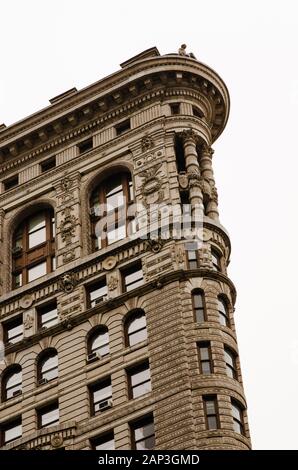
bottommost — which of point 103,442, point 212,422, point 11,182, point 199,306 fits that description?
point 212,422

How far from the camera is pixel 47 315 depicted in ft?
249

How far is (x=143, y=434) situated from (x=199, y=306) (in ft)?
27.2

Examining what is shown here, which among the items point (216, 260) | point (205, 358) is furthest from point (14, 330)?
point (205, 358)

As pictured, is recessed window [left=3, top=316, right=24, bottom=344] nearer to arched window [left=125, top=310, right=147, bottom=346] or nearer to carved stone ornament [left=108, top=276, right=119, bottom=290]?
carved stone ornament [left=108, top=276, right=119, bottom=290]

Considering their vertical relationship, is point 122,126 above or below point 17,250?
above

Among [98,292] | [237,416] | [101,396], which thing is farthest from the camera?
[98,292]

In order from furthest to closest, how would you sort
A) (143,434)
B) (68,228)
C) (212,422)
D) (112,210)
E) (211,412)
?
(112,210), (68,228), (143,434), (211,412), (212,422)

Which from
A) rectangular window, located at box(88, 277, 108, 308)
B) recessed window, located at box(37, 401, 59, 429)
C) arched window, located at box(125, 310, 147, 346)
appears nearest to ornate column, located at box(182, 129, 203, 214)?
rectangular window, located at box(88, 277, 108, 308)

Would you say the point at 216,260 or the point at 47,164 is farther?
the point at 47,164

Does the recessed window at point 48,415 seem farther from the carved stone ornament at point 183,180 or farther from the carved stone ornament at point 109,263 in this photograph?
the carved stone ornament at point 183,180

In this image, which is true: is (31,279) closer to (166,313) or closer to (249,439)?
(166,313)

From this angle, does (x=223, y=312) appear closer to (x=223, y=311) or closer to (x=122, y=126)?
(x=223, y=311)

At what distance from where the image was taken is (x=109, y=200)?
81.4 m

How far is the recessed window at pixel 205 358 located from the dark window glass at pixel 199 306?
5.88 feet
